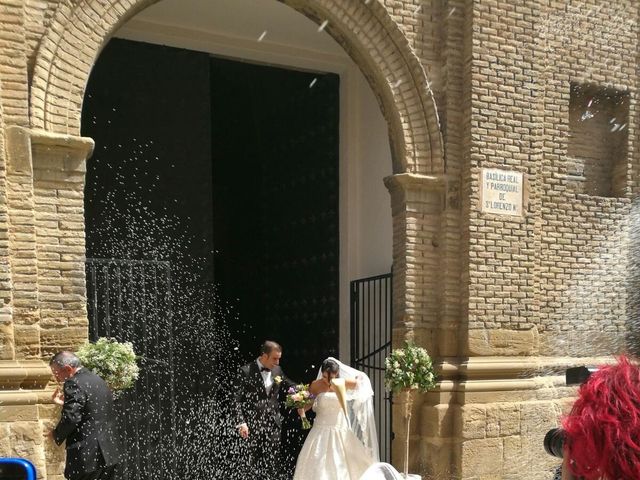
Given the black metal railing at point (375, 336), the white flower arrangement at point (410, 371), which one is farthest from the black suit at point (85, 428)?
the black metal railing at point (375, 336)

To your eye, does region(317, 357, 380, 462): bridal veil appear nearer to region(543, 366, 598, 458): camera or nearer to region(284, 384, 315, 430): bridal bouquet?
region(284, 384, 315, 430): bridal bouquet

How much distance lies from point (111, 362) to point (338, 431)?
213 centimetres

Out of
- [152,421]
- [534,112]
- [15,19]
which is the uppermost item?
[15,19]

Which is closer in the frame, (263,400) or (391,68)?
(263,400)

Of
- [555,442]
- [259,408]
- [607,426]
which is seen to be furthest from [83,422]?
[607,426]

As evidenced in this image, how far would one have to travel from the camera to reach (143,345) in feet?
26.3

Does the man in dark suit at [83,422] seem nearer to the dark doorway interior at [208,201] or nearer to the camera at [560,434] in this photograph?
the dark doorway interior at [208,201]

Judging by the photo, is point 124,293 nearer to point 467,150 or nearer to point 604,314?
point 467,150

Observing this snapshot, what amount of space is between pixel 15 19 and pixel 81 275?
6.86 feet

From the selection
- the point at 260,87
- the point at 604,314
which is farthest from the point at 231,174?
the point at 604,314

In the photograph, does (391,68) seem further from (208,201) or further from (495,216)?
(208,201)

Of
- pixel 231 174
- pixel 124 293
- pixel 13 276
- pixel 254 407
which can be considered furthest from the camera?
pixel 231 174

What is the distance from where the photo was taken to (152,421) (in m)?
8.35

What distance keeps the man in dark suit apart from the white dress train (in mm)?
1979
